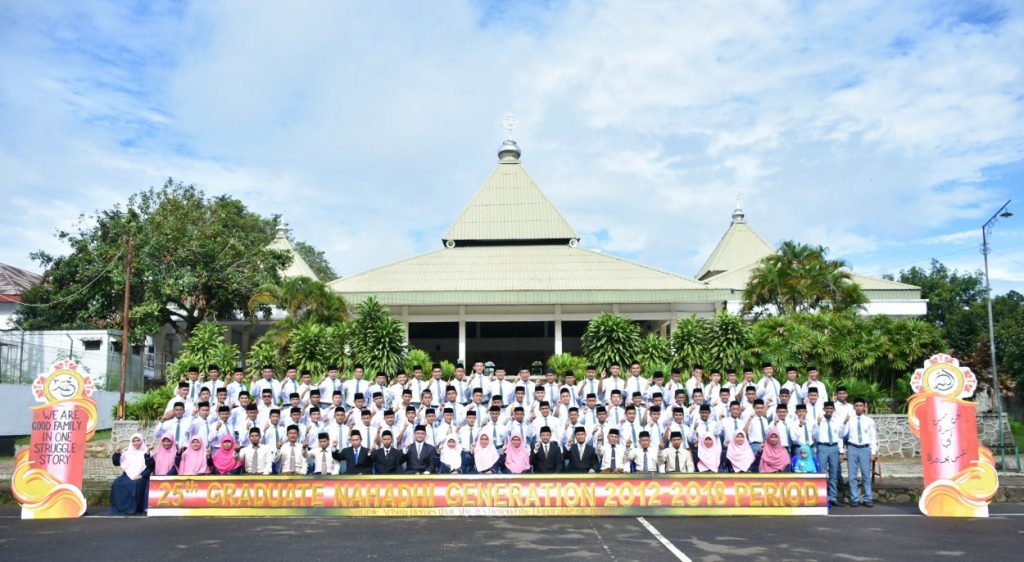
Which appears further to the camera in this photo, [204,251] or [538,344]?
[538,344]

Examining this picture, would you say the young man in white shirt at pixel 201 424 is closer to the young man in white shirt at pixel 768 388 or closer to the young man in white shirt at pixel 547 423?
the young man in white shirt at pixel 547 423

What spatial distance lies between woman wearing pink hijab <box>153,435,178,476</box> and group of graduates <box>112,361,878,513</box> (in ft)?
0.06

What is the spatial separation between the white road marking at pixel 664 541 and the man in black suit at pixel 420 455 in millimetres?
3252

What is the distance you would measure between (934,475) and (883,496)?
1.58 meters

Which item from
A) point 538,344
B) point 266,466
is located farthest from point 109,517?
point 538,344

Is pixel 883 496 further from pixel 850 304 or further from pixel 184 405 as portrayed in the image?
pixel 850 304

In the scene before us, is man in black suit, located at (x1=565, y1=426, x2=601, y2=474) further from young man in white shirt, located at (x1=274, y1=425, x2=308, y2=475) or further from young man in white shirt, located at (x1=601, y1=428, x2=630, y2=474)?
young man in white shirt, located at (x1=274, y1=425, x2=308, y2=475)

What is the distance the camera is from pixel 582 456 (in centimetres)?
1173

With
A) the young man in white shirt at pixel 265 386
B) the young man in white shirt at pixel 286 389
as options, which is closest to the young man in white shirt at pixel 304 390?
the young man in white shirt at pixel 286 389

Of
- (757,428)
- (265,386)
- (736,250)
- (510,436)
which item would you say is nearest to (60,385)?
(265,386)

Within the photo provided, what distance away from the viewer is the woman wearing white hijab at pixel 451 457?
1184 cm

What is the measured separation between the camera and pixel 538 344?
117ft

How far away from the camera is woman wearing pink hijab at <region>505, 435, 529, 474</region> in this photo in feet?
38.2

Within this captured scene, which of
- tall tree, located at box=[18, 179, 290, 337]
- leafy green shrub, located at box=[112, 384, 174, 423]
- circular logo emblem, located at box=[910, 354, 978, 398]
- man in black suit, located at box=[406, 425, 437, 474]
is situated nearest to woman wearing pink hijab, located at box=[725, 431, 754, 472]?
circular logo emblem, located at box=[910, 354, 978, 398]
